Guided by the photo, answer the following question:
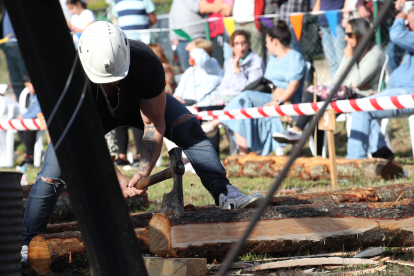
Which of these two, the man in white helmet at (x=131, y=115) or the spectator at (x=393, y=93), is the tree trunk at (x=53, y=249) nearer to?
the man in white helmet at (x=131, y=115)

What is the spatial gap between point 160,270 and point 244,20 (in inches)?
248

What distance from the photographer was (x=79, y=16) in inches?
363

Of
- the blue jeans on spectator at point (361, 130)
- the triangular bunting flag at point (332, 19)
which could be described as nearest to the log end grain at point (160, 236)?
the blue jeans on spectator at point (361, 130)

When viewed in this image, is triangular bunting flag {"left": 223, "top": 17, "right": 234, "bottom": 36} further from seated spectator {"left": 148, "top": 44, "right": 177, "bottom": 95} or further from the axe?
the axe

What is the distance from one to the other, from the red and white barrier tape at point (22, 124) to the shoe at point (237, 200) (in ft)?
15.9

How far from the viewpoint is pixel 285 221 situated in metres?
2.95

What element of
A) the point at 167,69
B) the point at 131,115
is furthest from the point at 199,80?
the point at 131,115

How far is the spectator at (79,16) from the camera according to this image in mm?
9117

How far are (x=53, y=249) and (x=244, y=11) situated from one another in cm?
632

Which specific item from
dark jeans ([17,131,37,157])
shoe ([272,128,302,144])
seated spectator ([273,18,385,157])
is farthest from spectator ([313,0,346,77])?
dark jeans ([17,131,37,157])

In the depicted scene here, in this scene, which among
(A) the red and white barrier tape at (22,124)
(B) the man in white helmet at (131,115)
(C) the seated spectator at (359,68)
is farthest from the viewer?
(A) the red and white barrier tape at (22,124)

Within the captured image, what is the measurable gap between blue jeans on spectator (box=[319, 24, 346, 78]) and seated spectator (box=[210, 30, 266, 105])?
3.78ft

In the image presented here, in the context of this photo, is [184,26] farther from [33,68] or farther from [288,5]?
[33,68]

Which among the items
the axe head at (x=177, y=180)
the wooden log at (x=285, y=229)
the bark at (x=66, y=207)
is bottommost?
the bark at (x=66, y=207)
